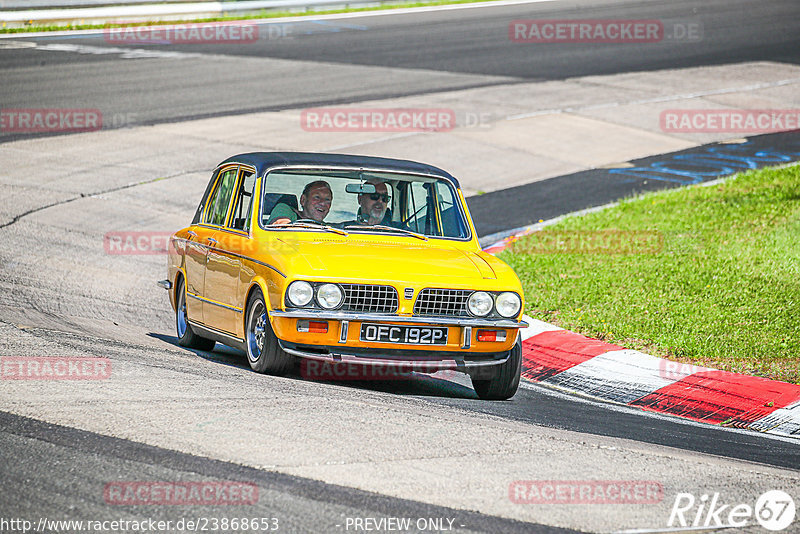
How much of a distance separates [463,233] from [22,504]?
4692mm

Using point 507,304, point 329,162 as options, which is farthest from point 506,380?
point 329,162

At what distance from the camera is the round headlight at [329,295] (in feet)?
23.2

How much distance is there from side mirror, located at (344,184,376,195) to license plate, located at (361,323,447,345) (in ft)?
5.09

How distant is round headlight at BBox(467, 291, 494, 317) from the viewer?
7306 mm

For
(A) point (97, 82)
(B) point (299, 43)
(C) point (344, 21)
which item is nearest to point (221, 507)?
(A) point (97, 82)

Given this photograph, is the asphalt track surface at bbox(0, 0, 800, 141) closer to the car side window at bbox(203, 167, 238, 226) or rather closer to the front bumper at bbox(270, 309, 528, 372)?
the car side window at bbox(203, 167, 238, 226)

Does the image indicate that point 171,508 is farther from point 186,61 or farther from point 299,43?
point 299,43

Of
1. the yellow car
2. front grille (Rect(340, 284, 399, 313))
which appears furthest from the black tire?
front grille (Rect(340, 284, 399, 313))

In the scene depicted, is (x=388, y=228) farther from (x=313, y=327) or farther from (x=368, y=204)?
(x=313, y=327)

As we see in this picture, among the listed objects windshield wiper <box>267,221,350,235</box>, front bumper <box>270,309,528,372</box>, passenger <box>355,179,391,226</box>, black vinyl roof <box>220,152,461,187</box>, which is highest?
black vinyl roof <box>220,152,461,187</box>

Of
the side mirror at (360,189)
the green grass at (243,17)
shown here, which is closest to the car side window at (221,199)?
the side mirror at (360,189)

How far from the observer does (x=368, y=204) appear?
841cm

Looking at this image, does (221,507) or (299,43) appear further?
(299,43)

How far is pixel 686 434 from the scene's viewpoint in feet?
22.8
